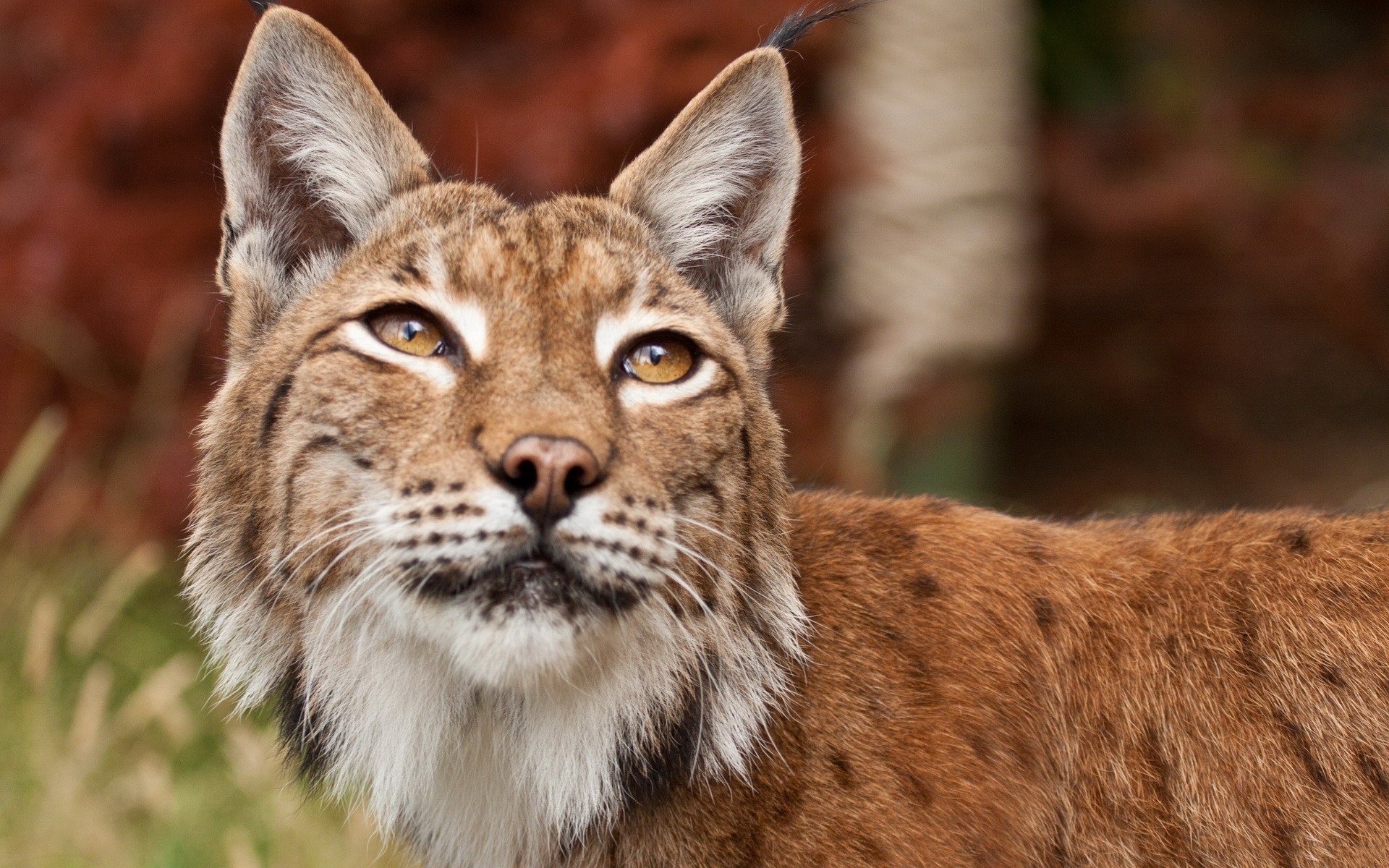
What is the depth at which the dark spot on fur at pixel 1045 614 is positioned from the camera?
361cm

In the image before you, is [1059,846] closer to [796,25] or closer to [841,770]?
[841,770]

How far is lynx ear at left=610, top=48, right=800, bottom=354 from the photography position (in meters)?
3.88

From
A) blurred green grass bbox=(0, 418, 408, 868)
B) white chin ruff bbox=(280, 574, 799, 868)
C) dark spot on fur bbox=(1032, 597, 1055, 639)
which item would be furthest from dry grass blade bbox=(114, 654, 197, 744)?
dark spot on fur bbox=(1032, 597, 1055, 639)

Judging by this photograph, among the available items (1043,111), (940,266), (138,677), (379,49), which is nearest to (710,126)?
(379,49)

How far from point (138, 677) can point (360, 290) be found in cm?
418

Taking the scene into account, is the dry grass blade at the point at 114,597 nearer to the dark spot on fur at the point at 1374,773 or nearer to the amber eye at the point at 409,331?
the amber eye at the point at 409,331

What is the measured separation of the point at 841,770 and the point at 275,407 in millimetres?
1597

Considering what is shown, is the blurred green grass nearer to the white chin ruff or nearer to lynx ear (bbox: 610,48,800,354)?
the white chin ruff

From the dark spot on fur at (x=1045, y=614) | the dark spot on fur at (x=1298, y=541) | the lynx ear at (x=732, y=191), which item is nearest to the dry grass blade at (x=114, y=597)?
the lynx ear at (x=732, y=191)

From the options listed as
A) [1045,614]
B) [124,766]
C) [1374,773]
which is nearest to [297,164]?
[1045,614]

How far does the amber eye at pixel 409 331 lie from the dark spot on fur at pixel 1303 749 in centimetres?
216

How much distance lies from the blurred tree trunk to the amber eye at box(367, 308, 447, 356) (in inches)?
217

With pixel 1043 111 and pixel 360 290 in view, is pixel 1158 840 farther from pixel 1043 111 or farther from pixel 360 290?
pixel 1043 111

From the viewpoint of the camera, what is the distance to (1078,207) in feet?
33.9
